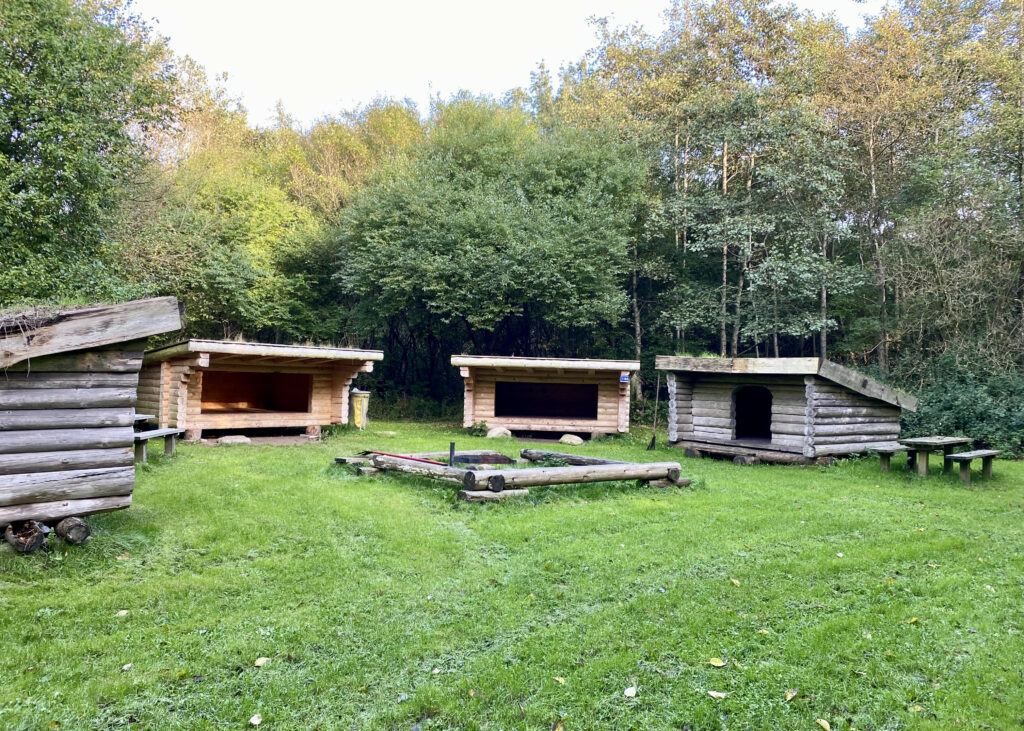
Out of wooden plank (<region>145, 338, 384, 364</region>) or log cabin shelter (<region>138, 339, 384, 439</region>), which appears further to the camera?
log cabin shelter (<region>138, 339, 384, 439</region>)

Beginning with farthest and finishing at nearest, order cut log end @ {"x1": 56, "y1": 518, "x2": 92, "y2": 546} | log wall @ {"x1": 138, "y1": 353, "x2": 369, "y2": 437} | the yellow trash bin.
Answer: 1. the yellow trash bin
2. log wall @ {"x1": 138, "y1": 353, "x2": 369, "y2": 437}
3. cut log end @ {"x1": 56, "y1": 518, "x2": 92, "y2": 546}

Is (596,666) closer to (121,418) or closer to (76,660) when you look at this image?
(76,660)

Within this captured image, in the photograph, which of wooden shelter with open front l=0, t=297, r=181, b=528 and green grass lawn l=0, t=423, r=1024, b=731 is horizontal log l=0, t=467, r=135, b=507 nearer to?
wooden shelter with open front l=0, t=297, r=181, b=528

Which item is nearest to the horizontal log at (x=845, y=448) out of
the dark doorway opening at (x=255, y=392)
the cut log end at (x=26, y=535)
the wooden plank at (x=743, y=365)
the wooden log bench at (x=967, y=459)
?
the wooden plank at (x=743, y=365)

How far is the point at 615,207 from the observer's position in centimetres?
2127

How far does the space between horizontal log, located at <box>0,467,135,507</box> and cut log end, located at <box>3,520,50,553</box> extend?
205mm

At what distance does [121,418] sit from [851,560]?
6.53 meters

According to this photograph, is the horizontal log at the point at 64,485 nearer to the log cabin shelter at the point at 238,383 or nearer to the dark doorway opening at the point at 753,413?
the log cabin shelter at the point at 238,383

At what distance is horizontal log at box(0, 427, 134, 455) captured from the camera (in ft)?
16.1

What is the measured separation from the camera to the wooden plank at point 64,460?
4902mm

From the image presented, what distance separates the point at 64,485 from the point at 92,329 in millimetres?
1326

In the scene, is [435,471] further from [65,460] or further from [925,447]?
[925,447]

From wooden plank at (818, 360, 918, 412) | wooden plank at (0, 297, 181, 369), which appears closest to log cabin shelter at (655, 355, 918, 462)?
wooden plank at (818, 360, 918, 412)

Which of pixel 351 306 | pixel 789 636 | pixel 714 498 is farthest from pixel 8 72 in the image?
pixel 789 636
